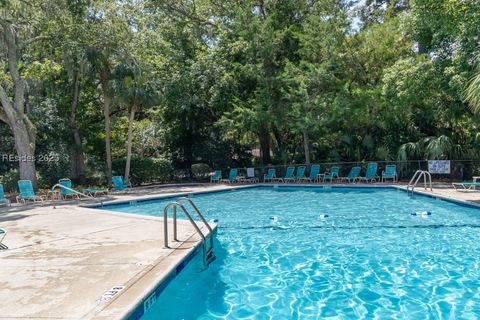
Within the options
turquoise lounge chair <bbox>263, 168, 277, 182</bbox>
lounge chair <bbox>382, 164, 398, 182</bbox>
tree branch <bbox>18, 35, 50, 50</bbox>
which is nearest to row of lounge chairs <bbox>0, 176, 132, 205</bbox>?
tree branch <bbox>18, 35, 50, 50</bbox>

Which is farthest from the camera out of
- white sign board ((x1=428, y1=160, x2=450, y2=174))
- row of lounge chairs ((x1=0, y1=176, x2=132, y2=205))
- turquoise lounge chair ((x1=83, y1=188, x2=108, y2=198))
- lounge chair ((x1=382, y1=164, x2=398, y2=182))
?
lounge chair ((x1=382, y1=164, x2=398, y2=182))

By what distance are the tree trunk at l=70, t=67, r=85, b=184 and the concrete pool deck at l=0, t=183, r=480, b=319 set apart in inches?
461

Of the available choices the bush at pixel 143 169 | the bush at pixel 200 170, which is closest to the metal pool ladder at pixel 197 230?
the bush at pixel 143 169

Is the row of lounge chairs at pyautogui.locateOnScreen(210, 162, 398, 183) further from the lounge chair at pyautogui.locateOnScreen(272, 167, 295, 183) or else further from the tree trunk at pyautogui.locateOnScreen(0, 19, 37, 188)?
the tree trunk at pyautogui.locateOnScreen(0, 19, 37, 188)

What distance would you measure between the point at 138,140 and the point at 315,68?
1303 cm

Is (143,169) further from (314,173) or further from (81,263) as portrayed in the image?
(81,263)

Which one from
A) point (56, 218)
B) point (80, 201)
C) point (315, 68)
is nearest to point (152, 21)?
point (315, 68)

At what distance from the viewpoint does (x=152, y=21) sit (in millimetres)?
24641

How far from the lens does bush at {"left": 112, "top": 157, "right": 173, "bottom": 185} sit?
21922mm

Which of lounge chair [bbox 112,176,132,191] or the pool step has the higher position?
lounge chair [bbox 112,176,132,191]

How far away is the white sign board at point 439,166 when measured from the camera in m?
17.2

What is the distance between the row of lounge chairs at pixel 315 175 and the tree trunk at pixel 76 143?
23.8 feet

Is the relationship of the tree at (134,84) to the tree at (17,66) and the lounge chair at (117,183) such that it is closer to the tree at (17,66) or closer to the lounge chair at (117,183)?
the tree at (17,66)

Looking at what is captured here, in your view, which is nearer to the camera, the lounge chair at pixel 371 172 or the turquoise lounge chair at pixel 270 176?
the lounge chair at pixel 371 172
